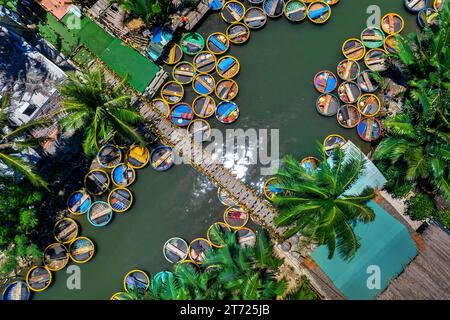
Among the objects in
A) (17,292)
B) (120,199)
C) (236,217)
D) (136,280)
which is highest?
(236,217)

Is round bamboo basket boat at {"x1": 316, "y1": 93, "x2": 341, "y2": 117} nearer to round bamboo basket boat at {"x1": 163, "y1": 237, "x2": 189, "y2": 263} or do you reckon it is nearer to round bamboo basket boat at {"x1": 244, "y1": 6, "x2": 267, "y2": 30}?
round bamboo basket boat at {"x1": 244, "y1": 6, "x2": 267, "y2": 30}

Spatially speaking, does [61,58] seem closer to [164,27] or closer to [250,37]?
Result: [164,27]

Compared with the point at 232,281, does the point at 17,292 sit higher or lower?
lower

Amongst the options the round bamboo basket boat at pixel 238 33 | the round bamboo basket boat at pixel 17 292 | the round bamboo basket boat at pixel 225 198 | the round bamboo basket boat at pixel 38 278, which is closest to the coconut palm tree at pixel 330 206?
the round bamboo basket boat at pixel 225 198

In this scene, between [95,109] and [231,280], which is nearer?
[231,280]

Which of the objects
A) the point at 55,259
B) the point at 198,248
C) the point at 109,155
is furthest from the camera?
the point at 109,155

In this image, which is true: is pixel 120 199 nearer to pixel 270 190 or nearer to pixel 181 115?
pixel 181 115

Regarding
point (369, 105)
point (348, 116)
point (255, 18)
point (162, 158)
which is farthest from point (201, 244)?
point (255, 18)

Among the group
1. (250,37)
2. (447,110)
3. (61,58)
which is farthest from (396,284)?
(61,58)
